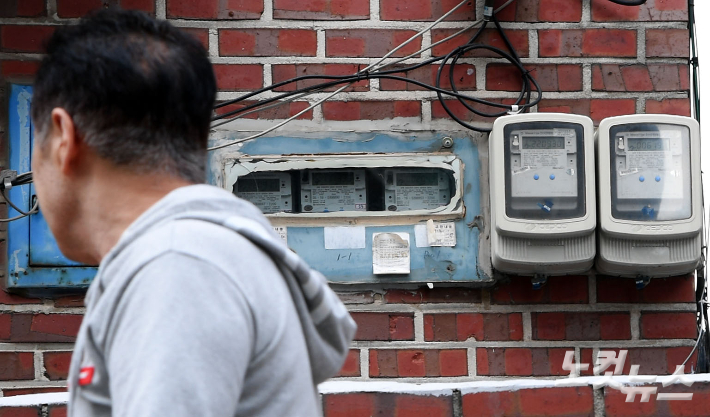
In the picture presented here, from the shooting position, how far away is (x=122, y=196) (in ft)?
3.13

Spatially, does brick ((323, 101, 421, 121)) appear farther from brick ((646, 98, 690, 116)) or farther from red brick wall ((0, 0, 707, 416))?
brick ((646, 98, 690, 116))

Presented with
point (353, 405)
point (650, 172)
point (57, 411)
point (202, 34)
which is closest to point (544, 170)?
point (650, 172)

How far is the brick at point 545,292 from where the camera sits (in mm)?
2400

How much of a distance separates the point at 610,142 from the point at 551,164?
0.18 m

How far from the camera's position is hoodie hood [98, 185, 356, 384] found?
0.88 meters

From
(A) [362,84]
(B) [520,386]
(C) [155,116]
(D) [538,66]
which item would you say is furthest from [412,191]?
(C) [155,116]

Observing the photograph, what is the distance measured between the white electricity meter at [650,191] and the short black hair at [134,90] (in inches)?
60.7

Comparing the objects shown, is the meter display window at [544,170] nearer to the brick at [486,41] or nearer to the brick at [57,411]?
the brick at [486,41]

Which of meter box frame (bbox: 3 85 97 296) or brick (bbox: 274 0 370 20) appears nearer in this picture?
meter box frame (bbox: 3 85 97 296)

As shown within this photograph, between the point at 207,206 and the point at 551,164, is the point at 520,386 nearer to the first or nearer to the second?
the point at 551,164

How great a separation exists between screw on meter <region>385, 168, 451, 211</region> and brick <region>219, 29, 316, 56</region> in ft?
1.47

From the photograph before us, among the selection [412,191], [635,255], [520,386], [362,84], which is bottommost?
[520,386]

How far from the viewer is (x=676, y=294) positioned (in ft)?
8.00

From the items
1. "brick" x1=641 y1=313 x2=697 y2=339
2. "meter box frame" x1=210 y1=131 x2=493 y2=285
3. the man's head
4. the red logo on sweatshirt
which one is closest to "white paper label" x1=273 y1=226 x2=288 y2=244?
"meter box frame" x1=210 y1=131 x2=493 y2=285
